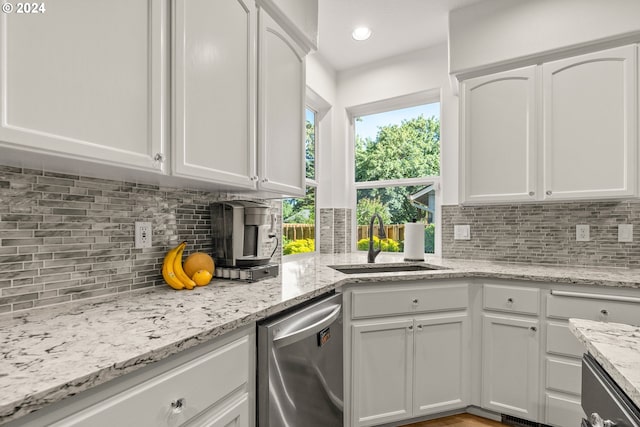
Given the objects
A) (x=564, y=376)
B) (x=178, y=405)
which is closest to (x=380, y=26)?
(x=564, y=376)

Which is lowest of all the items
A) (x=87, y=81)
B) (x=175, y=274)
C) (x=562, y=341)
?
(x=562, y=341)

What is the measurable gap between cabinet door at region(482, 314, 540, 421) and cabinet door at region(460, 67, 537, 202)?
0.81 m

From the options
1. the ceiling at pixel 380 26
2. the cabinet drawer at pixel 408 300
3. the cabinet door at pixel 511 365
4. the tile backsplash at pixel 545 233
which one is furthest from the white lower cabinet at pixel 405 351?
the ceiling at pixel 380 26

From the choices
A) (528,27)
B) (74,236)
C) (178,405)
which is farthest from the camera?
(528,27)

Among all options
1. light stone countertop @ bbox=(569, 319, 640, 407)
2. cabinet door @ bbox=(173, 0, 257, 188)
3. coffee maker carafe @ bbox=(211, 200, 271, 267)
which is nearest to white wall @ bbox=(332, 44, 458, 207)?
coffee maker carafe @ bbox=(211, 200, 271, 267)

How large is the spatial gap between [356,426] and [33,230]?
1740mm

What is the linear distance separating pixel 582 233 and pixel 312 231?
80.8 inches

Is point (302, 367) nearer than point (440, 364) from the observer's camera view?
Yes

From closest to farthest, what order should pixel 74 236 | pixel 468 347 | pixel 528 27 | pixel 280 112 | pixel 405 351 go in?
pixel 74 236
pixel 280 112
pixel 405 351
pixel 468 347
pixel 528 27

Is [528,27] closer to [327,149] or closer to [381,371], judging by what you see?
[327,149]

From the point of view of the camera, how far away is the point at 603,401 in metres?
0.72

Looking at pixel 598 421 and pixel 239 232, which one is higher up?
pixel 239 232

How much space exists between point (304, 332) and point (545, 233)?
201cm

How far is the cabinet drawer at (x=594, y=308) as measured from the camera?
1638 mm
